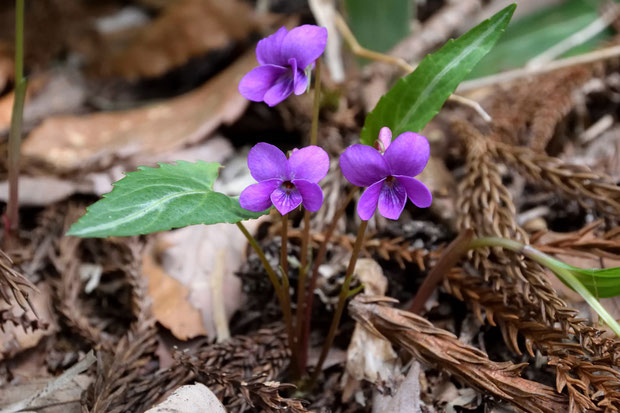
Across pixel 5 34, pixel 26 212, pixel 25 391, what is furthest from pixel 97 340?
pixel 5 34

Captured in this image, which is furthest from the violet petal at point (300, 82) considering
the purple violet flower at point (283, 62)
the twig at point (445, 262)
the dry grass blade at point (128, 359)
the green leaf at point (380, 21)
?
the green leaf at point (380, 21)

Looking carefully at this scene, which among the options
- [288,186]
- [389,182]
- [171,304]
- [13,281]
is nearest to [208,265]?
[171,304]

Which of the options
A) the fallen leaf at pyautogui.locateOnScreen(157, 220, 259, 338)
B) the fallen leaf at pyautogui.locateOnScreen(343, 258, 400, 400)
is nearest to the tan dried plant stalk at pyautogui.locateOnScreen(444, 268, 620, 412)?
the fallen leaf at pyautogui.locateOnScreen(343, 258, 400, 400)

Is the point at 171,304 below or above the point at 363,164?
below

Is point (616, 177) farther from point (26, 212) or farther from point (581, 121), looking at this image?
point (26, 212)

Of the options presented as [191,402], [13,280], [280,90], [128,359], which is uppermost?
[280,90]

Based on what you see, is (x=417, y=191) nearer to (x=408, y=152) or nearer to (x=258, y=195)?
(x=408, y=152)

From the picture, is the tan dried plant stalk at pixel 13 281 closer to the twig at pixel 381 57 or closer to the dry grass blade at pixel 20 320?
the dry grass blade at pixel 20 320
